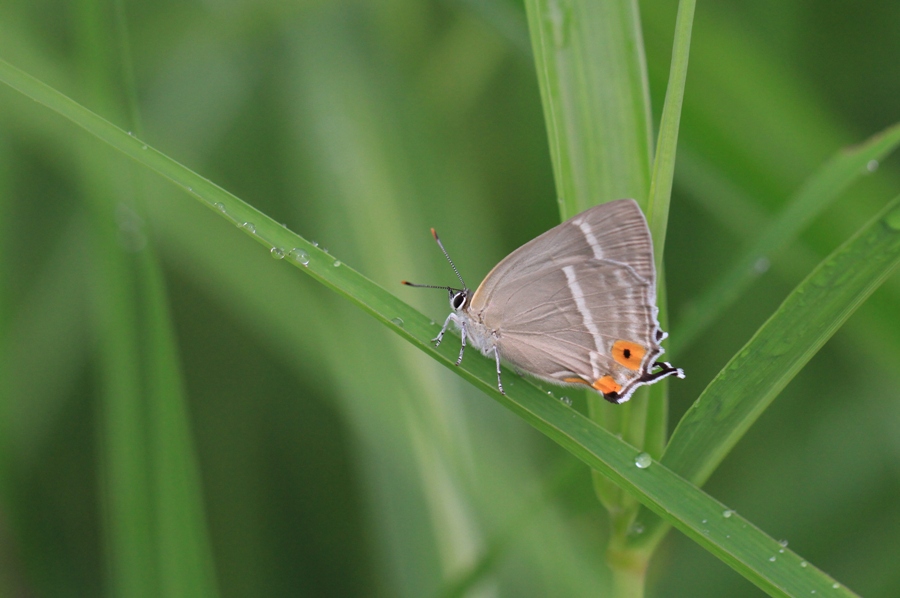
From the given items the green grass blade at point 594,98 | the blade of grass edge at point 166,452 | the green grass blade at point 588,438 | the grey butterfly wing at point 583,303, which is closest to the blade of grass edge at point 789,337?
the green grass blade at point 588,438

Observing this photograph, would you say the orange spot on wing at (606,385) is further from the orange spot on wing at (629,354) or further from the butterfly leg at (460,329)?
the butterfly leg at (460,329)

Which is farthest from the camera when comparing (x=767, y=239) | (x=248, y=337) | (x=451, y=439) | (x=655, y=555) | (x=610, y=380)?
(x=248, y=337)

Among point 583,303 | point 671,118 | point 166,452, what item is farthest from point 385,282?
point 671,118

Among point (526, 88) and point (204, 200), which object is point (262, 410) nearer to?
point (204, 200)

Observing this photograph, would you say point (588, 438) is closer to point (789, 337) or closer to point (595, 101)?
point (789, 337)

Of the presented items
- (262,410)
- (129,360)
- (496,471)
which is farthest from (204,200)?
(262,410)

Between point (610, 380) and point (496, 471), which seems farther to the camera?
point (496, 471)
